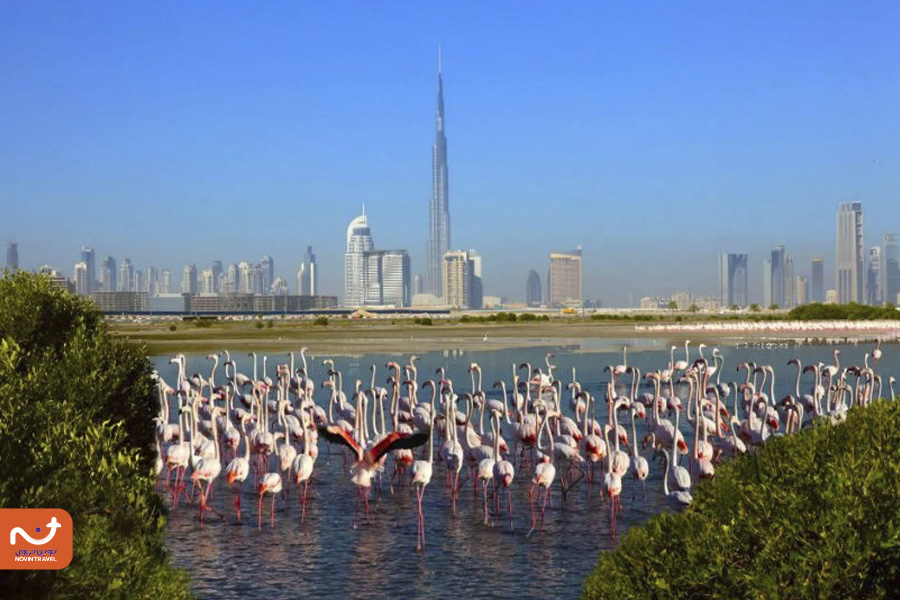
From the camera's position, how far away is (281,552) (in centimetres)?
1673

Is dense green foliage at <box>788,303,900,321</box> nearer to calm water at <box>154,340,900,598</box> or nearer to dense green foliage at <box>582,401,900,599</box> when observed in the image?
calm water at <box>154,340,900,598</box>

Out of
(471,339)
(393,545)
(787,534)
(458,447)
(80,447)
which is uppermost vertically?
(80,447)

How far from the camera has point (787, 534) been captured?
8.14 m

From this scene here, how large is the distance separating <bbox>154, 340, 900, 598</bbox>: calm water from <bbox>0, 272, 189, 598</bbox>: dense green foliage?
252cm

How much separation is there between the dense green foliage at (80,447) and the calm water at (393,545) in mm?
2521

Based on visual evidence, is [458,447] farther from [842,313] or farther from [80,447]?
[842,313]

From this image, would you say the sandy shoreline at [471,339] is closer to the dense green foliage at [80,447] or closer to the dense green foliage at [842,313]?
the dense green foliage at [842,313]

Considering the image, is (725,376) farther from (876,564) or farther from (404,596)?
(876,564)

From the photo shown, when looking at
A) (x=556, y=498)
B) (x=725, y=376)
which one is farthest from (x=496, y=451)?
(x=725, y=376)

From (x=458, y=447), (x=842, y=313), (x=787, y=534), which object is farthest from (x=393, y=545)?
(x=842, y=313)

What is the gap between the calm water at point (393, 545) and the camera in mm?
14914

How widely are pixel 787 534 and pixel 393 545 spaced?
9908 mm

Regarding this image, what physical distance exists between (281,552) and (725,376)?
35466 mm

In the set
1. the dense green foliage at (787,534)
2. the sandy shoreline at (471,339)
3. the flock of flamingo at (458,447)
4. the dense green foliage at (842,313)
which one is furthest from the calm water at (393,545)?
the dense green foliage at (842,313)
